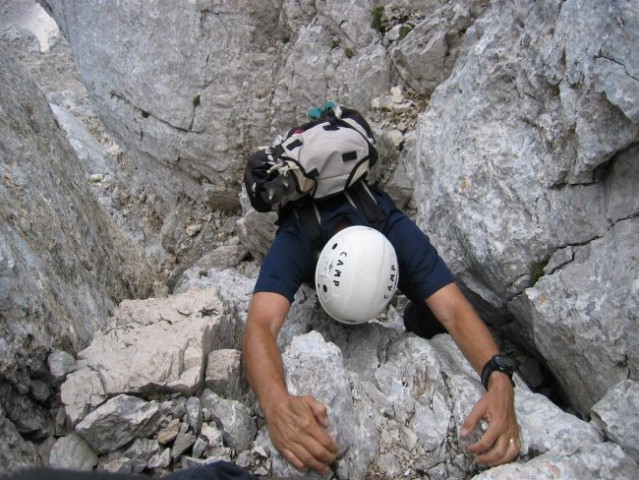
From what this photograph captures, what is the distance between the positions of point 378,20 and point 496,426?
6.38 meters

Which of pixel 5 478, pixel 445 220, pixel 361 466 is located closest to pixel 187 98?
pixel 445 220

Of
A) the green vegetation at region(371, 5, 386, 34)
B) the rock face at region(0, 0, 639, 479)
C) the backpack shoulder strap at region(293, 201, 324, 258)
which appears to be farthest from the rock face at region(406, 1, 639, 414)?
the green vegetation at region(371, 5, 386, 34)

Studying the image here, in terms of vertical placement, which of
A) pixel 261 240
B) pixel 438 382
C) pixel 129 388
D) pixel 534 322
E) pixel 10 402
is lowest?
pixel 534 322

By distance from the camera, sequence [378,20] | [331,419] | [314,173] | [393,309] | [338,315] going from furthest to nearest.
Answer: [378,20], [393,309], [314,173], [338,315], [331,419]

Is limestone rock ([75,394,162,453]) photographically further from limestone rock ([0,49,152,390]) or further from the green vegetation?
the green vegetation

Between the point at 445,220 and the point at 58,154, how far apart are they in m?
4.11

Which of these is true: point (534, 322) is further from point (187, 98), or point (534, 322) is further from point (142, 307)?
point (187, 98)

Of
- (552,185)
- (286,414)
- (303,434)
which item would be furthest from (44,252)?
(552,185)

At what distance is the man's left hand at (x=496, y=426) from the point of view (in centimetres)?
371

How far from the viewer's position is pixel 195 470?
2.64 meters

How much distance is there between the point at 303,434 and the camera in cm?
373

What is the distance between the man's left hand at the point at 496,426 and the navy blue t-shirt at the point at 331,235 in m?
1.27

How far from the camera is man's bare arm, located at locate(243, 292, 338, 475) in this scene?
3695 mm

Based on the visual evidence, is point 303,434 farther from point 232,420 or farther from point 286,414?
point 232,420
